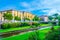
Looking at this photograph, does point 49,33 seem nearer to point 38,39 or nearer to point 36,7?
point 38,39

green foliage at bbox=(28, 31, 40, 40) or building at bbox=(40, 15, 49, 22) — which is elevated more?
building at bbox=(40, 15, 49, 22)

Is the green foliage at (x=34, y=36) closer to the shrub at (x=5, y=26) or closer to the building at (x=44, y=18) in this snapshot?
the building at (x=44, y=18)

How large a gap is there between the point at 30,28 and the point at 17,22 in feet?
0.88

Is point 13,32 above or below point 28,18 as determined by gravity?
below

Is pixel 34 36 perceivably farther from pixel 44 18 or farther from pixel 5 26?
pixel 5 26

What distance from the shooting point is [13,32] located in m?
2.42

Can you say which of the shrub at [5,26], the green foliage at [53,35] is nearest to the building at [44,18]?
the green foliage at [53,35]

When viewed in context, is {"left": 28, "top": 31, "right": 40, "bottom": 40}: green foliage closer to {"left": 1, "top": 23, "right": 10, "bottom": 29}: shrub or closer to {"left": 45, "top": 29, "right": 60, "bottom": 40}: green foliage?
{"left": 45, "top": 29, "right": 60, "bottom": 40}: green foliage

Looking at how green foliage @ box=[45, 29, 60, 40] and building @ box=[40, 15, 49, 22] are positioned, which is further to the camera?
building @ box=[40, 15, 49, 22]

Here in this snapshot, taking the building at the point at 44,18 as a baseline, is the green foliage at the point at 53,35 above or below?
below

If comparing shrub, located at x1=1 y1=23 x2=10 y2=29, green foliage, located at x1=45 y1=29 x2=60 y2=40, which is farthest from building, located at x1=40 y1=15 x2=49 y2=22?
shrub, located at x1=1 y1=23 x2=10 y2=29

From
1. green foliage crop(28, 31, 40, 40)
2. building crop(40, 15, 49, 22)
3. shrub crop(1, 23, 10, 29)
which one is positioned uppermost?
building crop(40, 15, 49, 22)

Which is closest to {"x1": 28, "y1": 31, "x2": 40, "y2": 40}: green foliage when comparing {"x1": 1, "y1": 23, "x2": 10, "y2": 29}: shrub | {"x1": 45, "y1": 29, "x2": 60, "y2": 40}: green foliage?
{"x1": 45, "y1": 29, "x2": 60, "y2": 40}: green foliage

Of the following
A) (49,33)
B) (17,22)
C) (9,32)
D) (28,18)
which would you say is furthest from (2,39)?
(49,33)
